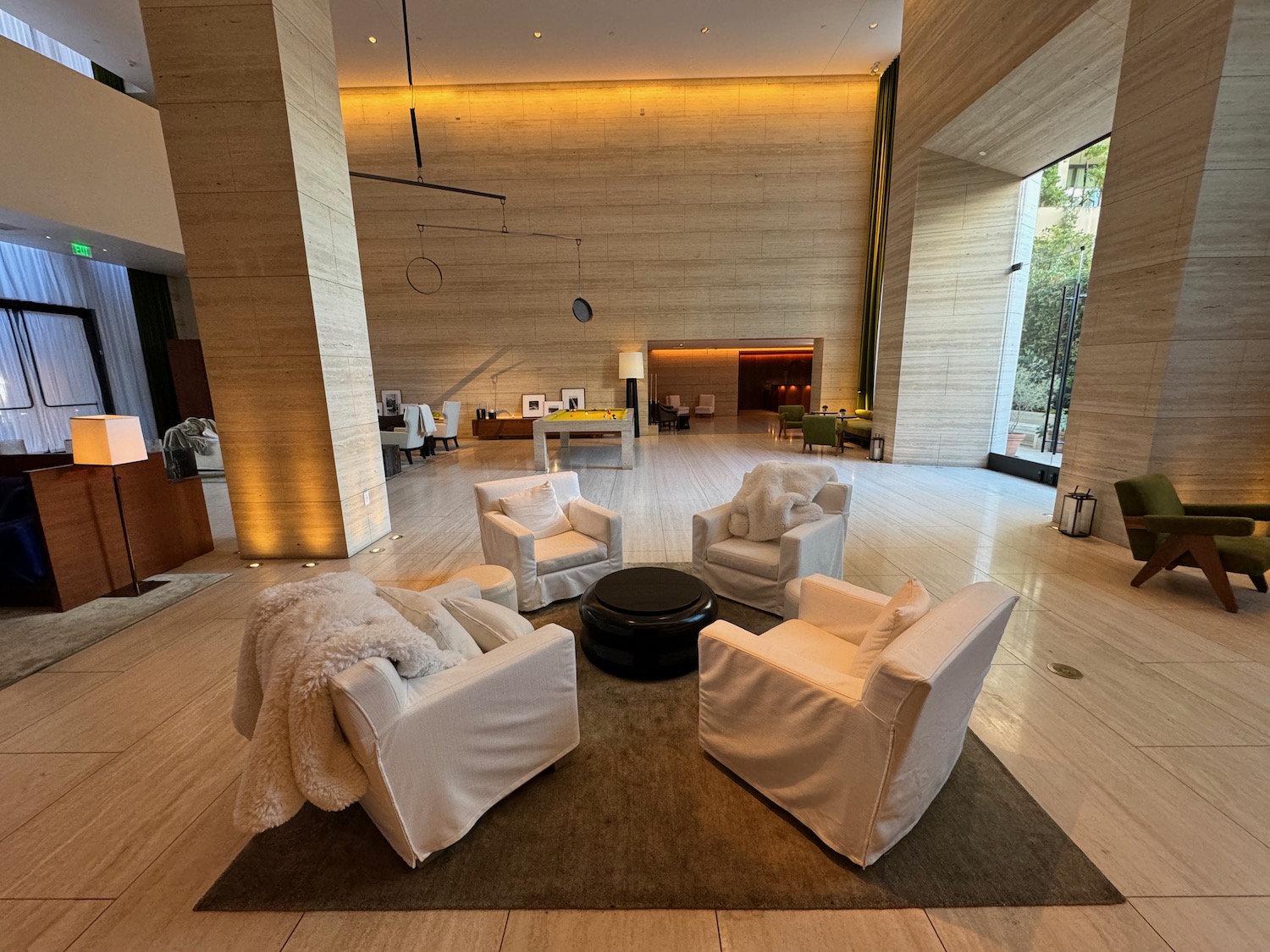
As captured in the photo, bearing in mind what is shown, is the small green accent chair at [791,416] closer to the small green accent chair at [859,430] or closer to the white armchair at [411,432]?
the small green accent chair at [859,430]

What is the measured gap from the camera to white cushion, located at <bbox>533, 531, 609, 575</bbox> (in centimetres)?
312

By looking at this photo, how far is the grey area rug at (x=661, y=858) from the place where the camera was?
4.78ft

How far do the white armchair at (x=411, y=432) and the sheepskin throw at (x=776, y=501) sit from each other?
6544mm

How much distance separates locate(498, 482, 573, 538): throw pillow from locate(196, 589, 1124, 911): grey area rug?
67.6 inches

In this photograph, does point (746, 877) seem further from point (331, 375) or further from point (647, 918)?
point (331, 375)

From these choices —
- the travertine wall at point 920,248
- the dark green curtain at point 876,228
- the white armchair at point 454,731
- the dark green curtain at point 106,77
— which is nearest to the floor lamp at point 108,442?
the white armchair at point 454,731

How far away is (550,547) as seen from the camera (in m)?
3.27

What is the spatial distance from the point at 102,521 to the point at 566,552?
3.48 m

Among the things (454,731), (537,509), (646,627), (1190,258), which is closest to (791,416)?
(1190,258)

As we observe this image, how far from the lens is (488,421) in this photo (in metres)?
11.3

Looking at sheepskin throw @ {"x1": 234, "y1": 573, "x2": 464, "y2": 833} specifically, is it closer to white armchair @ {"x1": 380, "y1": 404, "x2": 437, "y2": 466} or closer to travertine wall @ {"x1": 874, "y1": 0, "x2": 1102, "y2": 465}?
white armchair @ {"x1": 380, "y1": 404, "x2": 437, "y2": 466}

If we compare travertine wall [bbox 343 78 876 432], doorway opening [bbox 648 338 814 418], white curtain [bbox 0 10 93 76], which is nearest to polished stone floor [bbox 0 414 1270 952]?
travertine wall [bbox 343 78 876 432]

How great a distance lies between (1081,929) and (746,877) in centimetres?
91

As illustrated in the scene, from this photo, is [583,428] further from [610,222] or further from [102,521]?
[610,222]
